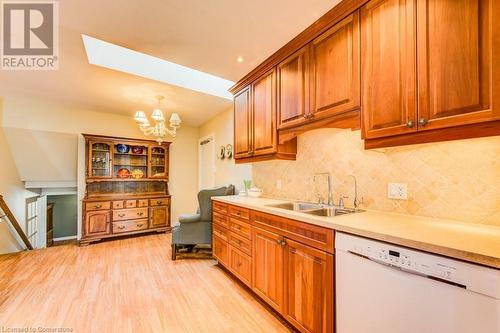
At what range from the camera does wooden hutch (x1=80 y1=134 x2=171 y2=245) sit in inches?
160

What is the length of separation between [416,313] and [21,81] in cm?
477

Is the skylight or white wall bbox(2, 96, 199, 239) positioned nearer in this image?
the skylight

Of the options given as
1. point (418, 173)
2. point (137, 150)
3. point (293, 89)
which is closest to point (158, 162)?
point (137, 150)

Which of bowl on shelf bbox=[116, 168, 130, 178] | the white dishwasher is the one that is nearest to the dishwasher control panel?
the white dishwasher

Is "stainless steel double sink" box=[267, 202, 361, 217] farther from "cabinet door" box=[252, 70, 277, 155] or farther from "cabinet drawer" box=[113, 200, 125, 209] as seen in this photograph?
"cabinet drawer" box=[113, 200, 125, 209]

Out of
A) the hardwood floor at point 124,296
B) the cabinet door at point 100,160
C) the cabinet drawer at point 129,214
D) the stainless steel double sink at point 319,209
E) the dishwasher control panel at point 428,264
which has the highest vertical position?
the cabinet door at point 100,160

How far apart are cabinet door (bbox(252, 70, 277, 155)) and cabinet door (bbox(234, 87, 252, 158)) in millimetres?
115

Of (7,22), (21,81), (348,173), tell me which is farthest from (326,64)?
(21,81)

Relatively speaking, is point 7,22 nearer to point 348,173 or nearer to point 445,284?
point 348,173

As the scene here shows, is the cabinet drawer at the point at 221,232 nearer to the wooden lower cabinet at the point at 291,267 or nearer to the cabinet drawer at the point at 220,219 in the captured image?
the cabinet drawer at the point at 220,219

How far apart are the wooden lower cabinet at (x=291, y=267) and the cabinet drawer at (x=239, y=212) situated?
40 mm

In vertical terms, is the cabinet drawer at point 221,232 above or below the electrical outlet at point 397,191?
below

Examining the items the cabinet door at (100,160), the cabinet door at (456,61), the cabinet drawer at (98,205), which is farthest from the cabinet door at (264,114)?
the cabinet door at (100,160)

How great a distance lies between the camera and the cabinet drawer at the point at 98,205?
3.98 meters
